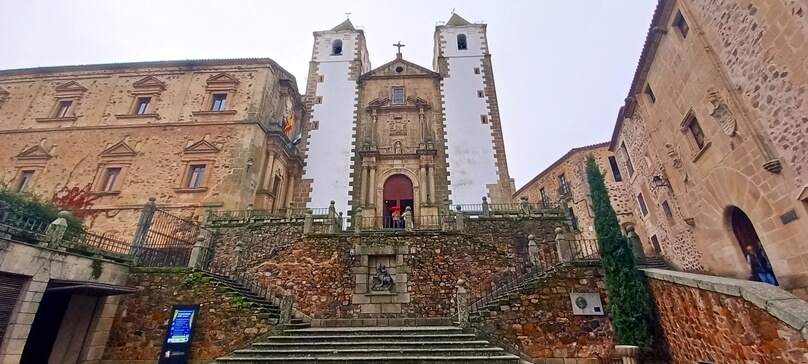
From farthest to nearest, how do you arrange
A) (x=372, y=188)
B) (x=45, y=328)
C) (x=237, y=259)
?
(x=372, y=188)
(x=237, y=259)
(x=45, y=328)

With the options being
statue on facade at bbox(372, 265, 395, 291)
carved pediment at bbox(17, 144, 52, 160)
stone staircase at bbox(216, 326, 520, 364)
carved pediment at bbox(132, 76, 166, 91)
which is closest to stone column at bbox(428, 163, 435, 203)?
statue on facade at bbox(372, 265, 395, 291)

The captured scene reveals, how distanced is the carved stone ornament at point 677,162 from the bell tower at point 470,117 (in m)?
7.40

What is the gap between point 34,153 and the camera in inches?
618

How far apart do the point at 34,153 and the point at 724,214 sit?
26859 millimetres

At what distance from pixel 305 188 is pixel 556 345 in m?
13.5

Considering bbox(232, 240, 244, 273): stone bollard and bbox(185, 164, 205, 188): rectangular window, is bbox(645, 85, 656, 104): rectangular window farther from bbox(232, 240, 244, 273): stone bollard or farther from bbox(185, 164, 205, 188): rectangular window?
bbox(185, 164, 205, 188): rectangular window

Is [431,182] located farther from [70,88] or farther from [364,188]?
[70,88]

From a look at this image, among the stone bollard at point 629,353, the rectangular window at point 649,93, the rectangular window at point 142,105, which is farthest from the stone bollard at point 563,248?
the rectangular window at point 142,105

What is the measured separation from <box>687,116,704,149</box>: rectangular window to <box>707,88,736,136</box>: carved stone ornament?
3.09 ft

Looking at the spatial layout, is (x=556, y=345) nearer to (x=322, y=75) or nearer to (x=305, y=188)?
(x=305, y=188)

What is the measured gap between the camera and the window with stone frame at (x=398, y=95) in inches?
784

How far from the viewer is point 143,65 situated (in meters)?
18.2

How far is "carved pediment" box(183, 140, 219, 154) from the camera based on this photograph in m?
15.7

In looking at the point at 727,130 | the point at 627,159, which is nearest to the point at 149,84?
the point at 727,130
